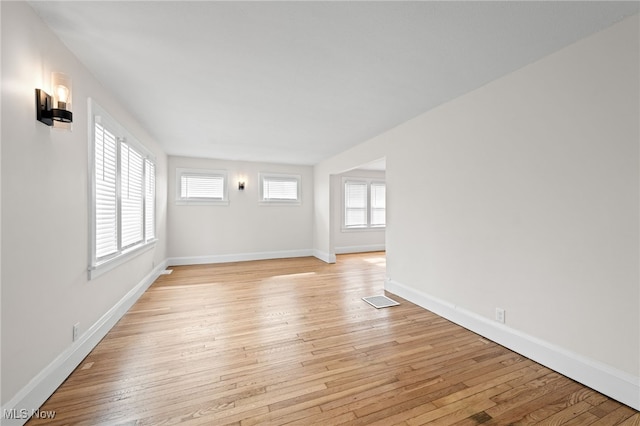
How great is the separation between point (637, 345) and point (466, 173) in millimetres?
1803

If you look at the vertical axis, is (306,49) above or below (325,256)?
above

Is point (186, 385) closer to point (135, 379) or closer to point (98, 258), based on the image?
point (135, 379)

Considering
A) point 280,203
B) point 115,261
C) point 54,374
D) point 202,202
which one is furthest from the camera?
point 280,203

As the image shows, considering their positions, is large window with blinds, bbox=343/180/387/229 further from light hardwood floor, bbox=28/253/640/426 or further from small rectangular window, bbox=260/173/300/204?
light hardwood floor, bbox=28/253/640/426

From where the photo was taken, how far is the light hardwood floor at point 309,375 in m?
1.66

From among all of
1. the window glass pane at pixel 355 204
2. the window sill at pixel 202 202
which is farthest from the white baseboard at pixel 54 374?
the window glass pane at pixel 355 204

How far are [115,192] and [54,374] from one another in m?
1.85

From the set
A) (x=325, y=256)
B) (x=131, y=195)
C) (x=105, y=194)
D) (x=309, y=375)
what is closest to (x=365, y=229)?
(x=325, y=256)

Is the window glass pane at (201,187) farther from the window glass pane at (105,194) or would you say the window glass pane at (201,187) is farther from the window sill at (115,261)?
the window glass pane at (105,194)

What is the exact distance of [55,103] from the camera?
70.6 inches

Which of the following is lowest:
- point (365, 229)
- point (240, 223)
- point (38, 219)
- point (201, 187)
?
point (365, 229)

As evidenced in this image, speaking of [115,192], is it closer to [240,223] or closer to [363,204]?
[240,223]

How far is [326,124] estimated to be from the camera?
3.85 meters

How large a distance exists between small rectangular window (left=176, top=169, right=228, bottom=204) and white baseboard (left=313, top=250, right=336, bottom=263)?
266 centimetres
